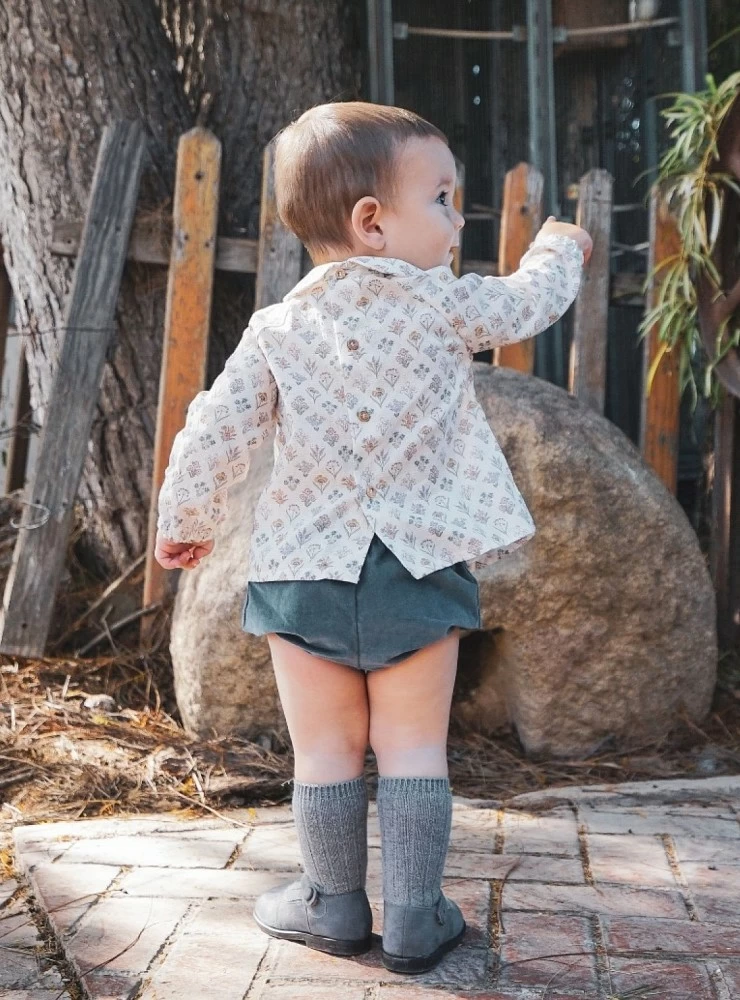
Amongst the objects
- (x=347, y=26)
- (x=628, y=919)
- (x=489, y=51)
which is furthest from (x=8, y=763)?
(x=489, y=51)

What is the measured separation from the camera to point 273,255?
12.4 feet

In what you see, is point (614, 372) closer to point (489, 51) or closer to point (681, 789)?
point (489, 51)

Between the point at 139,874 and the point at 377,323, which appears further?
the point at 139,874

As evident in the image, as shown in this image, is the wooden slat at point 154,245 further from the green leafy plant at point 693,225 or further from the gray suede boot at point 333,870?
A: the gray suede boot at point 333,870

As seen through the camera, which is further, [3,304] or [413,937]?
[3,304]

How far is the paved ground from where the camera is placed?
73.4 inches

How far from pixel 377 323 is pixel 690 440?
345 centimetres

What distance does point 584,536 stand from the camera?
3104mm

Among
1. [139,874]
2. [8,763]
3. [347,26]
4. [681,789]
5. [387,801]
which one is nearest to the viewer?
[387,801]

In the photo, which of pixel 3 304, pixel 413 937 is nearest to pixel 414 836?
pixel 413 937

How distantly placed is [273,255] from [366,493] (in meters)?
2.07

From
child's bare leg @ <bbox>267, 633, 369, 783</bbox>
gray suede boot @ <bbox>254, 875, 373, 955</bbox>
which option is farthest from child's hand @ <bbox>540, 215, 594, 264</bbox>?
gray suede boot @ <bbox>254, 875, 373, 955</bbox>

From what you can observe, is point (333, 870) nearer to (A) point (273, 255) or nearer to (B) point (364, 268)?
(B) point (364, 268)

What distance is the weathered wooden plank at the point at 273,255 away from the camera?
376 cm
